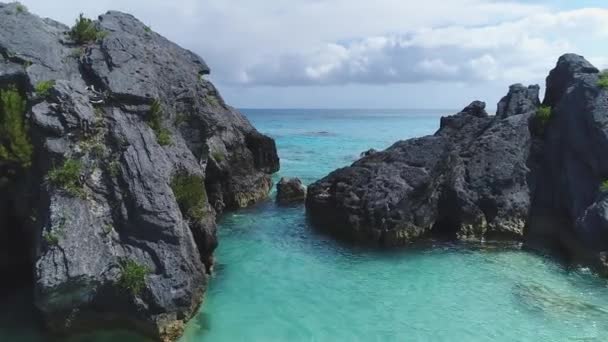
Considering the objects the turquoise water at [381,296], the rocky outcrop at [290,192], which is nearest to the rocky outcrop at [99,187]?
the turquoise water at [381,296]

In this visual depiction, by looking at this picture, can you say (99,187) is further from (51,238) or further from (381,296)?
(381,296)

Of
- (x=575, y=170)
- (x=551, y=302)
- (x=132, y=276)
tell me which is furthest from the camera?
(x=575, y=170)

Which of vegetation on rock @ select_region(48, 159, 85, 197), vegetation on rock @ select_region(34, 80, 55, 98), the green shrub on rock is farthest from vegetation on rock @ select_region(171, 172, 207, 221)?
vegetation on rock @ select_region(34, 80, 55, 98)

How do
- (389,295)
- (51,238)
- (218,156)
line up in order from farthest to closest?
(218,156) < (389,295) < (51,238)

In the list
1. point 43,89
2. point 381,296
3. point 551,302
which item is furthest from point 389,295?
point 43,89

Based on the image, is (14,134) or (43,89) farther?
(43,89)

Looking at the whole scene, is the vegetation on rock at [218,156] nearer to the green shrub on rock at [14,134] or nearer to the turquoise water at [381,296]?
the turquoise water at [381,296]

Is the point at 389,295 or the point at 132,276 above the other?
the point at 132,276

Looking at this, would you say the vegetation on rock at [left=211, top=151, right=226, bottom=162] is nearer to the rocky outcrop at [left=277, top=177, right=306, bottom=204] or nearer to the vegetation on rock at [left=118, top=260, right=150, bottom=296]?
the rocky outcrop at [left=277, top=177, right=306, bottom=204]
